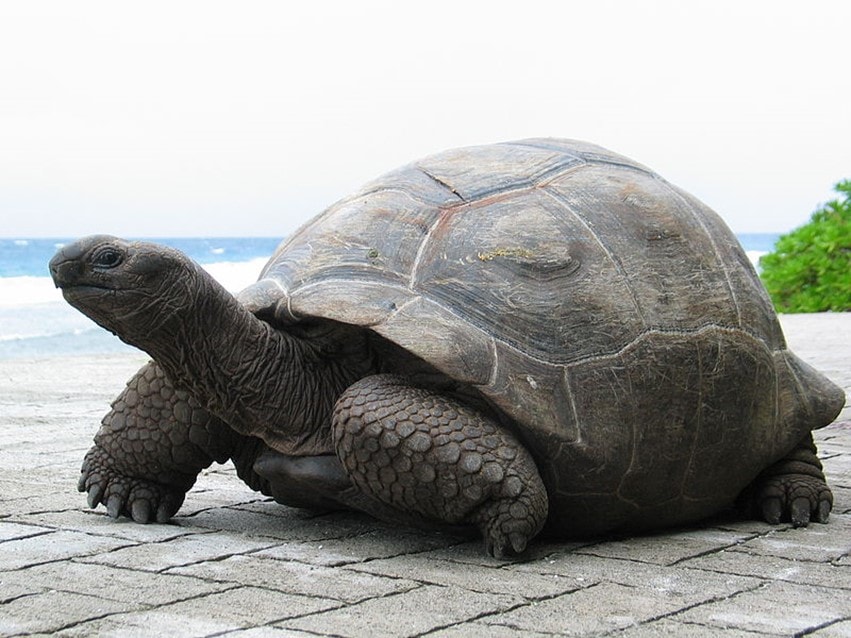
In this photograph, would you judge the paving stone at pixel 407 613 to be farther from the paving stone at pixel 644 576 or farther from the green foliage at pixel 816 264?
the green foliage at pixel 816 264

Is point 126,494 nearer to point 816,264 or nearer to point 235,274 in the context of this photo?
point 816,264

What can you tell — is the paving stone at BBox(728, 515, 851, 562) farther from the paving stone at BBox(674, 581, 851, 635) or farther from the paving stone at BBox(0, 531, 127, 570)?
the paving stone at BBox(0, 531, 127, 570)

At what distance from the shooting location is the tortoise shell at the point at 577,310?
3465 millimetres

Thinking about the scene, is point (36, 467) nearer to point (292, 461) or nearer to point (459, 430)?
point (292, 461)

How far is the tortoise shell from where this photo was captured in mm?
3465

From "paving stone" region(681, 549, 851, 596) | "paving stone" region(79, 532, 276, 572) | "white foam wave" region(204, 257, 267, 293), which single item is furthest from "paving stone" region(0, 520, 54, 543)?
"white foam wave" region(204, 257, 267, 293)

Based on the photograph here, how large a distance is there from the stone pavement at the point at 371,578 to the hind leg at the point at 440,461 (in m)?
0.13

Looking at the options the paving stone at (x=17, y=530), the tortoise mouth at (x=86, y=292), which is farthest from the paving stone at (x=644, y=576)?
the paving stone at (x=17, y=530)

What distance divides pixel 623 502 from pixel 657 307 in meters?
0.58

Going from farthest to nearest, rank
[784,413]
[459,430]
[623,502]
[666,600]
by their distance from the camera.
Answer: [784,413], [623,502], [459,430], [666,600]

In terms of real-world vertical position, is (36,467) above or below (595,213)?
below

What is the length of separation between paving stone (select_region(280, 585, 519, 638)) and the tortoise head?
109 cm

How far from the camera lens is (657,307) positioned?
3699mm

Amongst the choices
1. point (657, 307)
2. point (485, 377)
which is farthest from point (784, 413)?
point (485, 377)
